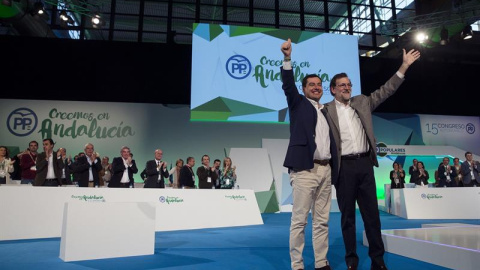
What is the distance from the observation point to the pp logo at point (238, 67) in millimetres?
7453

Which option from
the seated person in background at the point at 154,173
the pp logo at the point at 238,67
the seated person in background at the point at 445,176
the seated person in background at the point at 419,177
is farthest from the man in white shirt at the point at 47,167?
the seated person in background at the point at 445,176

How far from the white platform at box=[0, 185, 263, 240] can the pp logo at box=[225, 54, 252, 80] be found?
2.74m

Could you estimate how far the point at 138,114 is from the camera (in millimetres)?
10172

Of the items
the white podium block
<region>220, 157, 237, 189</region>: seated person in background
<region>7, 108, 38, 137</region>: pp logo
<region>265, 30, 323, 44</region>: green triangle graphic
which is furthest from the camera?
<region>7, 108, 38, 137</region>: pp logo

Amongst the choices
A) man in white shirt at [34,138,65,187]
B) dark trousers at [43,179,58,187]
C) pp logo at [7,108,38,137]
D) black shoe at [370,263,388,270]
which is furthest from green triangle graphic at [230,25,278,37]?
black shoe at [370,263,388,270]

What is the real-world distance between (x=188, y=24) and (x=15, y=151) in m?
6.47

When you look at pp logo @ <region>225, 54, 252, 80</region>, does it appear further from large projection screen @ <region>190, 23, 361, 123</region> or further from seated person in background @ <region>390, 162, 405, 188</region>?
seated person in background @ <region>390, 162, 405, 188</region>

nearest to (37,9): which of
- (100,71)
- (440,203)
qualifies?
(100,71)

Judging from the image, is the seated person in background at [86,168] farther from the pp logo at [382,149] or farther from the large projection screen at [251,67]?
the pp logo at [382,149]

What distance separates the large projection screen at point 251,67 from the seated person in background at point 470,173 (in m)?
3.06

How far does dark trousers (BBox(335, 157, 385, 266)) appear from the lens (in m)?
2.37

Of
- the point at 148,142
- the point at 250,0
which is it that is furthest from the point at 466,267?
the point at 250,0

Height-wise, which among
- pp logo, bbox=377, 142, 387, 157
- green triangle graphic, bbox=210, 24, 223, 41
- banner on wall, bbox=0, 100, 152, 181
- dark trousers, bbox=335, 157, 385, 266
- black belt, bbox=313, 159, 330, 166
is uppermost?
green triangle graphic, bbox=210, 24, 223, 41

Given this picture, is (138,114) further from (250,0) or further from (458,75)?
(458,75)
